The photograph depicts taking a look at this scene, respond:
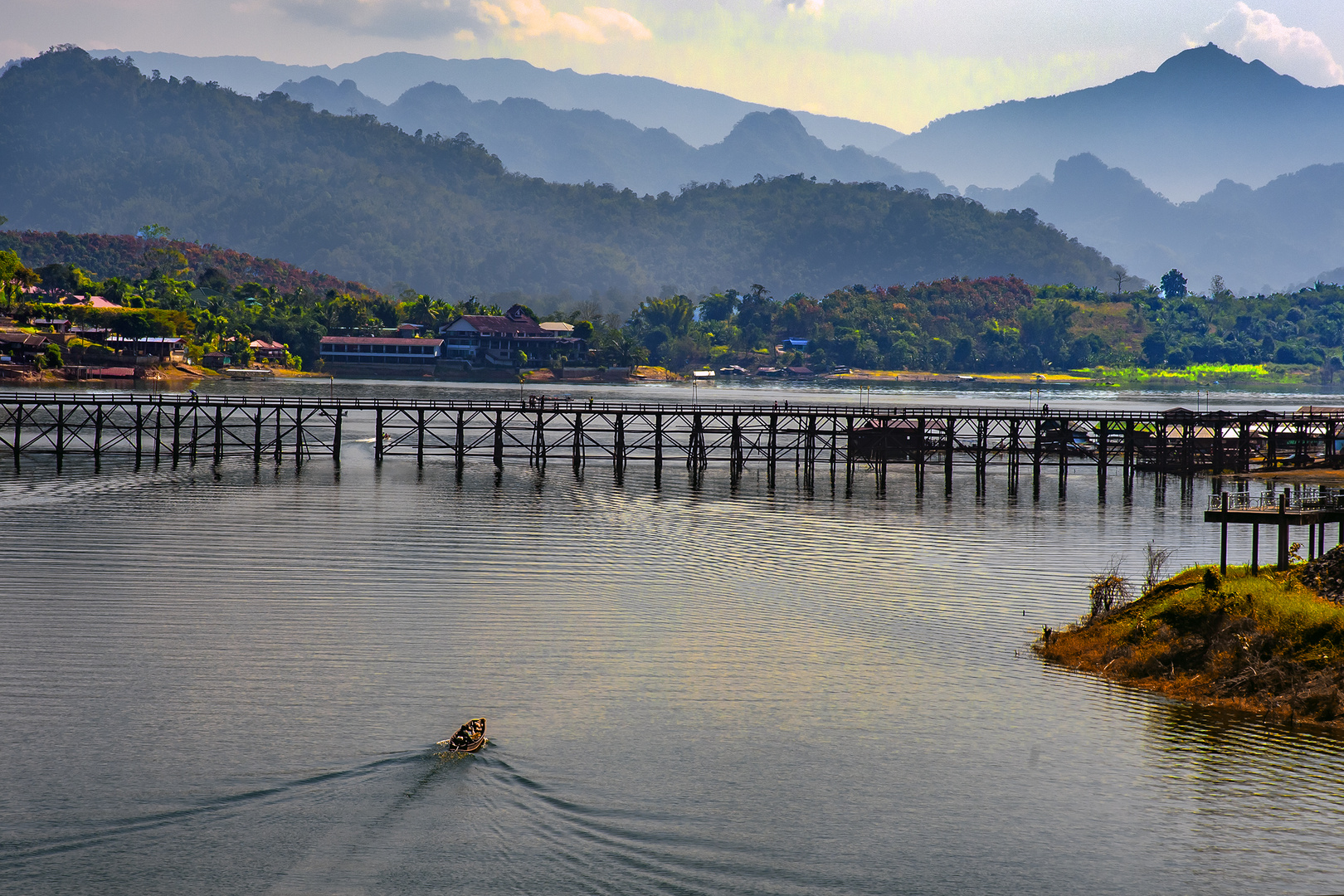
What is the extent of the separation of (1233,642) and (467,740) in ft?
67.6

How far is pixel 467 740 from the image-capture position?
2480 cm

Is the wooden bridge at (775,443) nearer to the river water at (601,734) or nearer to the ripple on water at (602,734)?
the river water at (601,734)

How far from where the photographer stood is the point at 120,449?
289 feet

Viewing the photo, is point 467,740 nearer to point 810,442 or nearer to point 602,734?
point 602,734

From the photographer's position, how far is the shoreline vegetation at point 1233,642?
27734mm

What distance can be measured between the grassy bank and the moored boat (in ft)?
58.4

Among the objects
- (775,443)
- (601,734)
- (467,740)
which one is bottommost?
(601,734)

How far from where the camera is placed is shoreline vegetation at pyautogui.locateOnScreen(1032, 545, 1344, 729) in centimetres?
2773

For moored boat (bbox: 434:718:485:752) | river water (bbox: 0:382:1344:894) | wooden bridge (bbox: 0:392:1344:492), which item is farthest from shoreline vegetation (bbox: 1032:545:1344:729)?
wooden bridge (bbox: 0:392:1344:492)

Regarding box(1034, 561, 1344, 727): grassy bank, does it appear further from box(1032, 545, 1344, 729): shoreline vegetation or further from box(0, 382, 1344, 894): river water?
box(0, 382, 1344, 894): river water

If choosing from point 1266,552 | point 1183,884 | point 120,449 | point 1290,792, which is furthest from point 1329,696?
point 120,449

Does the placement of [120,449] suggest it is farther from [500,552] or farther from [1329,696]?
[1329,696]

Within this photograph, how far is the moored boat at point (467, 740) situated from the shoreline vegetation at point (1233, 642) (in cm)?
1762

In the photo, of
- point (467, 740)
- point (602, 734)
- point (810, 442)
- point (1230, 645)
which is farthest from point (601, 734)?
point (810, 442)
